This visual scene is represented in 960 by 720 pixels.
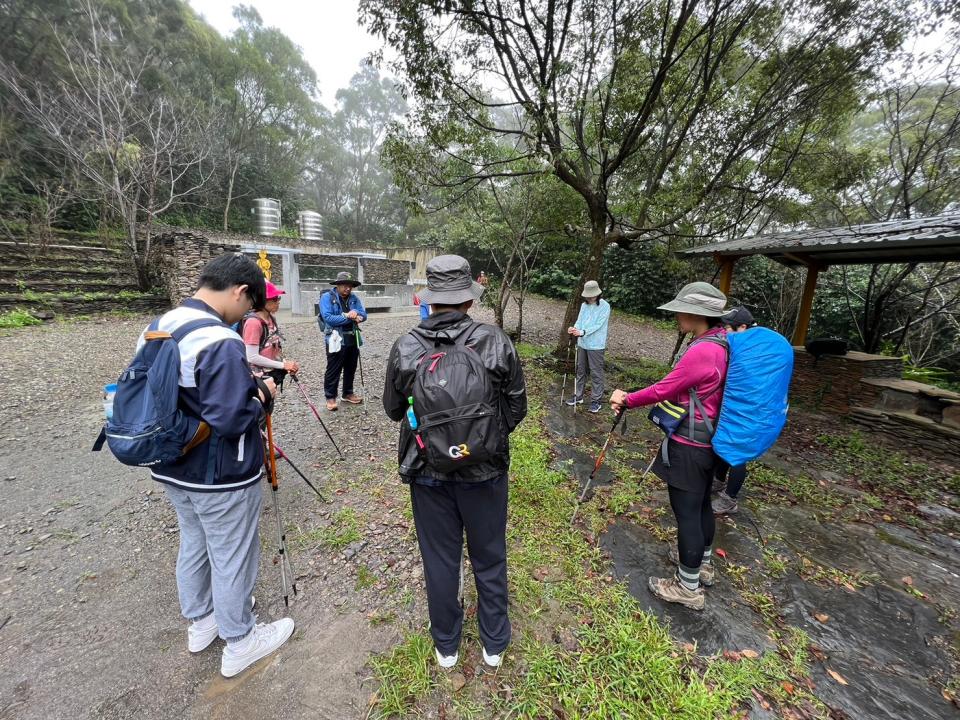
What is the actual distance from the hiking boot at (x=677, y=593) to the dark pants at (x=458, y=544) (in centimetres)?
126

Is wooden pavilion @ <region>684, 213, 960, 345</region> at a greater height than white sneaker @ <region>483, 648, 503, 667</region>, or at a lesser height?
greater

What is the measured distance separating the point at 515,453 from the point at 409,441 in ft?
9.19

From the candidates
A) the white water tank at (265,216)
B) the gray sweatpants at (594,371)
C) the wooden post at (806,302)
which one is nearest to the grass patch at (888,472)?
the wooden post at (806,302)

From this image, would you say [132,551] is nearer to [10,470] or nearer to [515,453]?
[10,470]

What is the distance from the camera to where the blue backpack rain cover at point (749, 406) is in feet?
7.59

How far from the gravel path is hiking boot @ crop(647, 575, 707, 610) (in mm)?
1612

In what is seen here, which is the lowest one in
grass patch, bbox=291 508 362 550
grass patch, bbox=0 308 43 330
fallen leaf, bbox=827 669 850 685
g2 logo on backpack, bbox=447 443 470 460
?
grass patch, bbox=291 508 362 550

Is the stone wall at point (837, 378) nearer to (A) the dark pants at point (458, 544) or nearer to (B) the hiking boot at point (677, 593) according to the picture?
(B) the hiking boot at point (677, 593)

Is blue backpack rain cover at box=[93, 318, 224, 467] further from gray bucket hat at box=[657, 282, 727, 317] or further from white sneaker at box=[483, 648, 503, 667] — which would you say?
gray bucket hat at box=[657, 282, 727, 317]

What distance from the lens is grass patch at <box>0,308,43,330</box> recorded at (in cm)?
853

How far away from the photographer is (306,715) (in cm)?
185

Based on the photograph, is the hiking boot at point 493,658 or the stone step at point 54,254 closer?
the hiking boot at point 493,658

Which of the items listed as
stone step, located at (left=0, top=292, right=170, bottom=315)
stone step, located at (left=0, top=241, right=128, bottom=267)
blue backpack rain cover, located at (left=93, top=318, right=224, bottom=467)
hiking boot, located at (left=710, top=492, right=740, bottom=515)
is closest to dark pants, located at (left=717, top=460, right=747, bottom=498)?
hiking boot, located at (left=710, top=492, right=740, bottom=515)

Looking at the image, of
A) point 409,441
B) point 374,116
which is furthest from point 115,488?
point 374,116
